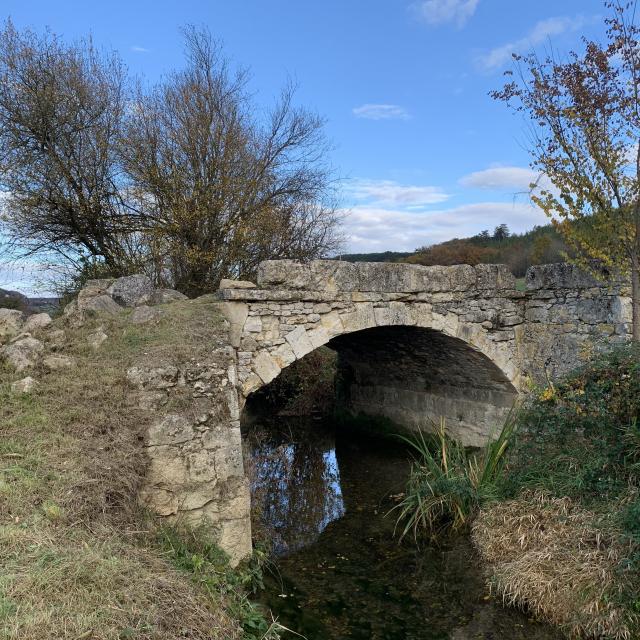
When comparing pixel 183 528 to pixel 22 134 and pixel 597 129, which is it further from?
pixel 22 134

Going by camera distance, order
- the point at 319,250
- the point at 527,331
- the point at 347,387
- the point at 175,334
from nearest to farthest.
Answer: the point at 175,334 → the point at 527,331 → the point at 347,387 → the point at 319,250

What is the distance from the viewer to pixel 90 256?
1099 cm

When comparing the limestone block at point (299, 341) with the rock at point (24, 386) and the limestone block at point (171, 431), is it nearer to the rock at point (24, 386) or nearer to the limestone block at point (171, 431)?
the limestone block at point (171, 431)

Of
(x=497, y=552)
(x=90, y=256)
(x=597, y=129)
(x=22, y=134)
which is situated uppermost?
(x=22, y=134)

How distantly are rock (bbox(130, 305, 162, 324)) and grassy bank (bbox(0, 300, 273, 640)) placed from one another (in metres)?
0.11

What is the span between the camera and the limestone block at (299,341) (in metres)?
6.53

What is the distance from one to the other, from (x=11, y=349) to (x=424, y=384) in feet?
23.4

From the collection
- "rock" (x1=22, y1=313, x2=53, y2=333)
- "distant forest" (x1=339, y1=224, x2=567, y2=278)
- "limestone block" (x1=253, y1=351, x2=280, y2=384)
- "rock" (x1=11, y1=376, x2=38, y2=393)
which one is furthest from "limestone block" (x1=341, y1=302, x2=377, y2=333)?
"distant forest" (x1=339, y1=224, x2=567, y2=278)

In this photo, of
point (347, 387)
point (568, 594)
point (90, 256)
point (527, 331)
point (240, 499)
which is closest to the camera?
point (568, 594)

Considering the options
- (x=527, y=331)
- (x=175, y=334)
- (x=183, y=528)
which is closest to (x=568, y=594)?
(x=183, y=528)

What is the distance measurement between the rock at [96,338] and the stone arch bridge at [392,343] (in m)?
1.20

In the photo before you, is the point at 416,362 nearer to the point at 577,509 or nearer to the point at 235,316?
the point at 235,316

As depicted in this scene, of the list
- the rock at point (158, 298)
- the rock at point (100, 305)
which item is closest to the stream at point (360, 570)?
the rock at point (158, 298)

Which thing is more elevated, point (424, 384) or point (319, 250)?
point (319, 250)
